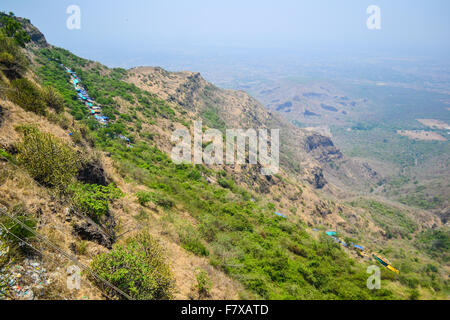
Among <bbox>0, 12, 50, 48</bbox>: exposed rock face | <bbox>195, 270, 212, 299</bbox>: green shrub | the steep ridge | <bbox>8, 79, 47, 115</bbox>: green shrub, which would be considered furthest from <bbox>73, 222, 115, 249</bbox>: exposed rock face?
<bbox>0, 12, 50, 48</bbox>: exposed rock face

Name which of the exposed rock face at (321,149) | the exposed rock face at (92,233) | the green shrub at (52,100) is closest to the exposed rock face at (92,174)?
the exposed rock face at (92,233)

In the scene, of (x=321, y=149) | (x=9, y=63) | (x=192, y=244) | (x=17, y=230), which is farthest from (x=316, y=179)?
(x=17, y=230)

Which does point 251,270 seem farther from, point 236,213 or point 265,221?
point 265,221

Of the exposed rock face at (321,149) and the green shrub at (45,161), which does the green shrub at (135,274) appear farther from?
the exposed rock face at (321,149)

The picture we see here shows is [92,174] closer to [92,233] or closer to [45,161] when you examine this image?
[45,161]

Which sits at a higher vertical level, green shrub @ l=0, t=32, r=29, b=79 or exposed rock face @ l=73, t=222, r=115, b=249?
green shrub @ l=0, t=32, r=29, b=79

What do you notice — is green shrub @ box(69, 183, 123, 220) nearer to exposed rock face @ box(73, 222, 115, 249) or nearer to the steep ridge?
the steep ridge
